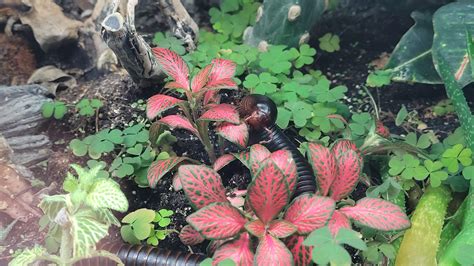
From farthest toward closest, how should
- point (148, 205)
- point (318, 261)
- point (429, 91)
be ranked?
point (429, 91), point (148, 205), point (318, 261)

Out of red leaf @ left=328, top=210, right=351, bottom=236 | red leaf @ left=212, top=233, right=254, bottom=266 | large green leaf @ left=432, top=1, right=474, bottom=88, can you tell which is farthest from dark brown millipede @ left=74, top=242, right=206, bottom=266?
large green leaf @ left=432, top=1, right=474, bottom=88

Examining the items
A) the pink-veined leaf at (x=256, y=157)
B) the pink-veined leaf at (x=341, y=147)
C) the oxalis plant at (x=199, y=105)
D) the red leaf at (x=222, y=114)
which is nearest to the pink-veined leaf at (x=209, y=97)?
the oxalis plant at (x=199, y=105)

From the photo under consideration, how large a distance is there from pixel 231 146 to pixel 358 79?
31.5 inches

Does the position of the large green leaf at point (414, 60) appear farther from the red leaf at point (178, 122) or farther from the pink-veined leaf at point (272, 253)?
the pink-veined leaf at point (272, 253)

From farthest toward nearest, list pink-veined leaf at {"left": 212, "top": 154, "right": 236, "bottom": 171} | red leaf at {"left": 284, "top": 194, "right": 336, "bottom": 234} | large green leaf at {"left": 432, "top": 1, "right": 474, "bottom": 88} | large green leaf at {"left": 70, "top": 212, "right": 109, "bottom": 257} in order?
1. large green leaf at {"left": 432, "top": 1, "right": 474, "bottom": 88}
2. pink-veined leaf at {"left": 212, "top": 154, "right": 236, "bottom": 171}
3. red leaf at {"left": 284, "top": 194, "right": 336, "bottom": 234}
4. large green leaf at {"left": 70, "top": 212, "right": 109, "bottom": 257}

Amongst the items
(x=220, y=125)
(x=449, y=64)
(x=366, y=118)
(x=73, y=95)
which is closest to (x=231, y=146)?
(x=220, y=125)

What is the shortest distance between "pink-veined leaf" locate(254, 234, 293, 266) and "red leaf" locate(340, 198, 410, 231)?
22cm

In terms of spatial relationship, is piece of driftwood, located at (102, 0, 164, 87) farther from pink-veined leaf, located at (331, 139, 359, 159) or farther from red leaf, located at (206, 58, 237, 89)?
pink-veined leaf, located at (331, 139, 359, 159)

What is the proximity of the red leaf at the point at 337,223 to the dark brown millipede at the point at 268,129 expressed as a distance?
0.25 meters

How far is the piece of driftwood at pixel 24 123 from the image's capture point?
6.97 feet

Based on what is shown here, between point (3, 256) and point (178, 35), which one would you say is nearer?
point (3, 256)

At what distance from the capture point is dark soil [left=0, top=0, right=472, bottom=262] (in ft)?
6.60

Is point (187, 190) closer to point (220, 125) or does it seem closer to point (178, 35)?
point (220, 125)

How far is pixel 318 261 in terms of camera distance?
1.42 metres
